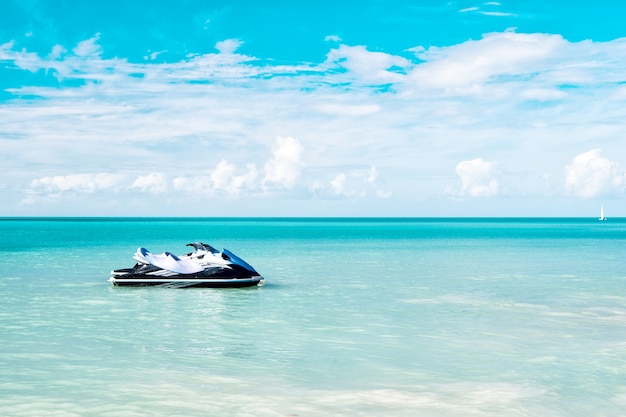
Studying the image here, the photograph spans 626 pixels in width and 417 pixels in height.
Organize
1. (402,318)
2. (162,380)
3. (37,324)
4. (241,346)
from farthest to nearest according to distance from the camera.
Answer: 1. (402,318)
2. (37,324)
3. (241,346)
4. (162,380)

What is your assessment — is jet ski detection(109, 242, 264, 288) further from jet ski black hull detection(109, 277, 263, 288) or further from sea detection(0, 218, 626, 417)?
sea detection(0, 218, 626, 417)

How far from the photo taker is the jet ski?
26219mm

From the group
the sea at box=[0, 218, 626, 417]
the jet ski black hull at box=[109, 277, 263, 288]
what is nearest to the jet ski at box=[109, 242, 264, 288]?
the jet ski black hull at box=[109, 277, 263, 288]

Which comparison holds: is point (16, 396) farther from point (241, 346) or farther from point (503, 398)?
point (503, 398)

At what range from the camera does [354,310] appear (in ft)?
68.6

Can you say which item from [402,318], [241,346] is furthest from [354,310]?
[241,346]

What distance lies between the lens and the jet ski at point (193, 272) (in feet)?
86.0

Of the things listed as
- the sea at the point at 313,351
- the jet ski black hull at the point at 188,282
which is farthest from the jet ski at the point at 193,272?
the sea at the point at 313,351

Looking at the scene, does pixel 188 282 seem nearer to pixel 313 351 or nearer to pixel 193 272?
pixel 193 272

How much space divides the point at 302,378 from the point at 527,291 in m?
17.2

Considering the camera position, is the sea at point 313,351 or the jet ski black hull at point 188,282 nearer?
the sea at point 313,351

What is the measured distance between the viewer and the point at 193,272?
26.3 metres

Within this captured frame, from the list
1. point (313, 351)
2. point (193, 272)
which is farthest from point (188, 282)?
point (313, 351)

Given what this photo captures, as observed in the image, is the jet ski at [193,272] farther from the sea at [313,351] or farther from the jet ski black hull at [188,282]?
the sea at [313,351]
